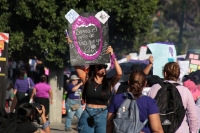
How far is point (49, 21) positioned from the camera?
62.4ft

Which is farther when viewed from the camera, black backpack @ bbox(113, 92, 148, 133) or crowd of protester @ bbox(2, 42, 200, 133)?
crowd of protester @ bbox(2, 42, 200, 133)

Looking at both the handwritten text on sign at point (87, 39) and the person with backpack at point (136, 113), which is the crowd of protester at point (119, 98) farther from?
the handwritten text on sign at point (87, 39)

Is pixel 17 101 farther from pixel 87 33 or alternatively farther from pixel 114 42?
pixel 87 33

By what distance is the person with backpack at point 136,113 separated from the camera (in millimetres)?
6441

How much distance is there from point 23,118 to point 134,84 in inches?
43.1

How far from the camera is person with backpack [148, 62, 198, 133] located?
7.48 m

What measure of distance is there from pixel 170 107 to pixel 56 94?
44.7 ft

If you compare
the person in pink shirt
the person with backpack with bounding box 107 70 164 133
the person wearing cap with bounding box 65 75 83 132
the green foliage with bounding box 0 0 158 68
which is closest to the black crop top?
the person with backpack with bounding box 107 70 164 133

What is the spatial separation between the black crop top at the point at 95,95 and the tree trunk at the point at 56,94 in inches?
478

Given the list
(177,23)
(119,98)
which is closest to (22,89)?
(119,98)

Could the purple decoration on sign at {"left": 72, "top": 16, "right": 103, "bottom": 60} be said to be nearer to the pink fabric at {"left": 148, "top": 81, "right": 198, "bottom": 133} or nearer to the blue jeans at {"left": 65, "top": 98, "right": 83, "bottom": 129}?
the pink fabric at {"left": 148, "top": 81, "right": 198, "bottom": 133}

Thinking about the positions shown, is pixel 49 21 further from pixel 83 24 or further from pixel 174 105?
pixel 174 105

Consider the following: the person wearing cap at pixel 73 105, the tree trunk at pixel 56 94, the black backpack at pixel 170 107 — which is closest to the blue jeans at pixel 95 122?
the black backpack at pixel 170 107

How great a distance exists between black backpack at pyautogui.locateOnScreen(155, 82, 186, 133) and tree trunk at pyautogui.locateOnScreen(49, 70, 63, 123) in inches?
527
